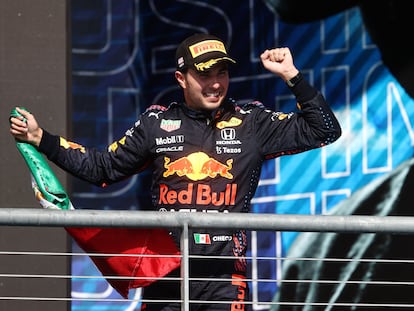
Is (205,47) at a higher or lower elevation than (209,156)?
higher

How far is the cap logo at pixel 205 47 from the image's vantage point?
513 cm

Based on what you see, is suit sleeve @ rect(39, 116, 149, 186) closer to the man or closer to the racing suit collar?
the man

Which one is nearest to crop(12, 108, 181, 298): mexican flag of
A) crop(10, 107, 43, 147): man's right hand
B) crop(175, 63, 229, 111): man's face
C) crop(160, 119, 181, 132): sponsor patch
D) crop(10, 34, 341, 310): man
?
crop(10, 34, 341, 310): man

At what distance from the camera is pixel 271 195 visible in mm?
7504

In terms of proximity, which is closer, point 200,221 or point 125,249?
point 200,221

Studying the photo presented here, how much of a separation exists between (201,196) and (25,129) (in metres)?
0.74

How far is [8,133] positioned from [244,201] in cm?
136

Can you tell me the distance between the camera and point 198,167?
5.05m

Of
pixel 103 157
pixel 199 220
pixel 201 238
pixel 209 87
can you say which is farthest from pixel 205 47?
pixel 199 220

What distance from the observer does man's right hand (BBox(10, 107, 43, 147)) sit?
201 inches

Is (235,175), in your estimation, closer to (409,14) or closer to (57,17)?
(57,17)

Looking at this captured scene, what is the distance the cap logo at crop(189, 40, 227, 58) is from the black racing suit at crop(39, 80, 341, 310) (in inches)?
8.8

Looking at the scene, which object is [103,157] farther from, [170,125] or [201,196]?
[201,196]

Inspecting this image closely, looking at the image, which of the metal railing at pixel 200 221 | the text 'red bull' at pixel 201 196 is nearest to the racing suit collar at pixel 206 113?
the text 'red bull' at pixel 201 196
